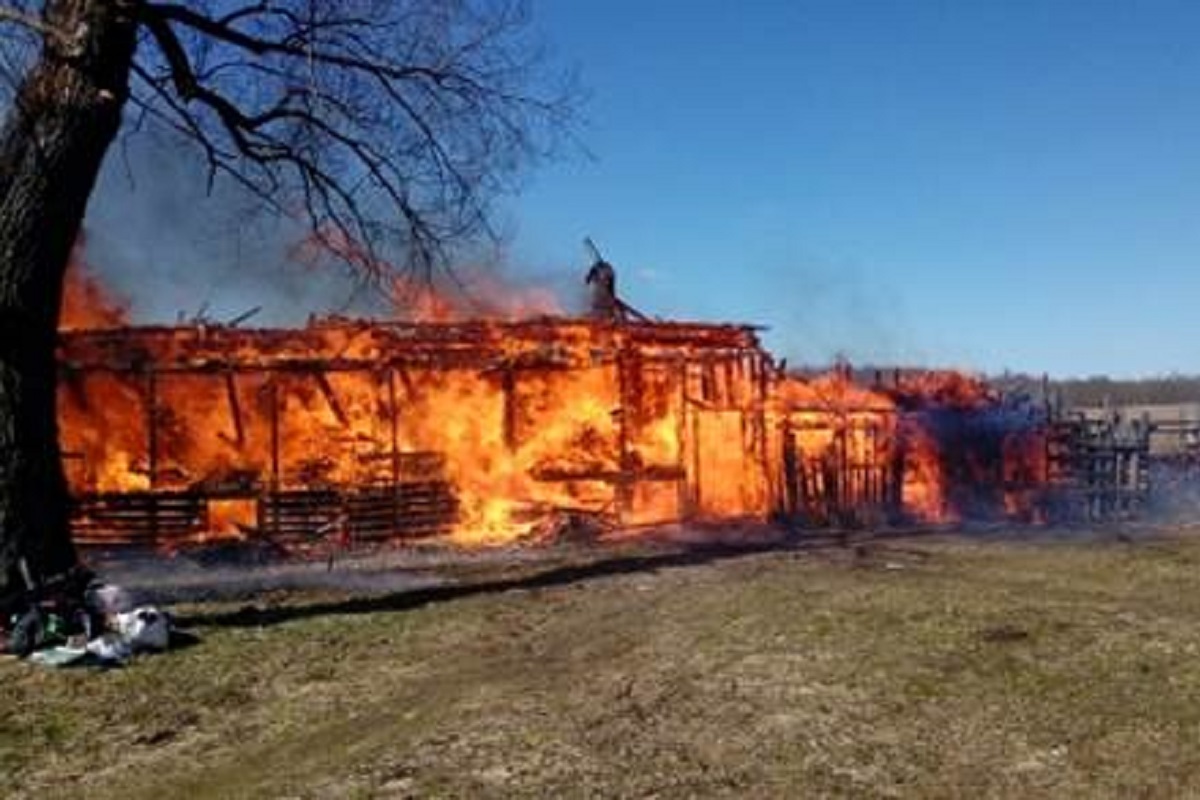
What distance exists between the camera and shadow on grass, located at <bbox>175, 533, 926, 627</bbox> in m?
13.3

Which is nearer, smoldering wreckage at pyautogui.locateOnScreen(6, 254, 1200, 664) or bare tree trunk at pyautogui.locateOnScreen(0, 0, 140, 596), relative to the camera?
bare tree trunk at pyautogui.locateOnScreen(0, 0, 140, 596)

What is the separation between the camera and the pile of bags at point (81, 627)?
35.9ft

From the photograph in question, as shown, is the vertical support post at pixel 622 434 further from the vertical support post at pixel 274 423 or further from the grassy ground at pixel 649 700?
the grassy ground at pixel 649 700

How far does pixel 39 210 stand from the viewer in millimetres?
11922

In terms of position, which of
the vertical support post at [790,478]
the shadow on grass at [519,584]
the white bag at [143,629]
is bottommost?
the shadow on grass at [519,584]

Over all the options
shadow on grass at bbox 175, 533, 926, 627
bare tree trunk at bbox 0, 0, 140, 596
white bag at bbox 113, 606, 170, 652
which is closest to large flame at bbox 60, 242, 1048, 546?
shadow on grass at bbox 175, 533, 926, 627

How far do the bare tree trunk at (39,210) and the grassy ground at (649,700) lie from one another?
1507mm

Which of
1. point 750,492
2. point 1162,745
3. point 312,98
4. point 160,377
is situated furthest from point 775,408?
point 1162,745

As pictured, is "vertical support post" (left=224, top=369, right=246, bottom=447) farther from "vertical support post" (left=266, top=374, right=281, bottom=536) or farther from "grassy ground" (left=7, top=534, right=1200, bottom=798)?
"grassy ground" (left=7, top=534, right=1200, bottom=798)

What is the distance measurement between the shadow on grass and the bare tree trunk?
1.73 metres

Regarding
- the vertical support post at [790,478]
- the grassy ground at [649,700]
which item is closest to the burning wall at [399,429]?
the vertical support post at [790,478]

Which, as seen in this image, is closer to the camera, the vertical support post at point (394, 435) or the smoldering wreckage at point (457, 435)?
the smoldering wreckage at point (457, 435)

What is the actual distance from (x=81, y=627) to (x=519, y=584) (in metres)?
5.42

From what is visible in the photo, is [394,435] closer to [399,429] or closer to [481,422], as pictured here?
[399,429]
